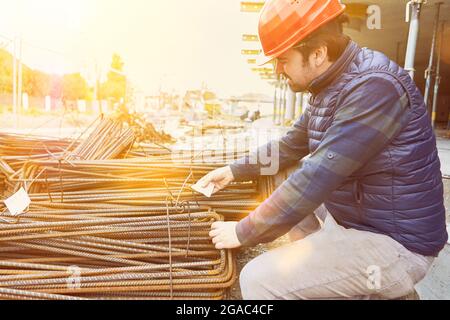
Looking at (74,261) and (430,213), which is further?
(74,261)

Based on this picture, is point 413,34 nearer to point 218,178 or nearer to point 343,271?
point 218,178

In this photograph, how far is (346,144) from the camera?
67.2 inches

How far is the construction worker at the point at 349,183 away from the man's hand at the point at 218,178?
68 centimetres

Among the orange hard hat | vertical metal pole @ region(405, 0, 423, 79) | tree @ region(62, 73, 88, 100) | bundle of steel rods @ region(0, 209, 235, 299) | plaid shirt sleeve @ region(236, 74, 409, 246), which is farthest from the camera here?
tree @ region(62, 73, 88, 100)

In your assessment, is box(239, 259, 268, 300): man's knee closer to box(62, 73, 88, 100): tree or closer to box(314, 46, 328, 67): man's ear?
box(314, 46, 328, 67): man's ear

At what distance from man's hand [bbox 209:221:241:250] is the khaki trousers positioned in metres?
0.18

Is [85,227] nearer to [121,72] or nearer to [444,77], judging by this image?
[444,77]

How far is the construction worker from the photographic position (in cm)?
172

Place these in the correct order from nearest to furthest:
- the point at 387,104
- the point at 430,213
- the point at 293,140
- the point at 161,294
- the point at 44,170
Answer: the point at 387,104, the point at 430,213, the point at 161,294, the point at 293,140, the point at 44,170

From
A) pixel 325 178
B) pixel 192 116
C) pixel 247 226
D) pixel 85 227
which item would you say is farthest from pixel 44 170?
pixel 192 116

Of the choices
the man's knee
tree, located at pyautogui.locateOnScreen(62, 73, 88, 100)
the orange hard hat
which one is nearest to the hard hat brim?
the orange hard hat

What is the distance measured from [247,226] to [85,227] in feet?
4.17

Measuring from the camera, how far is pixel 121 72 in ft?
250

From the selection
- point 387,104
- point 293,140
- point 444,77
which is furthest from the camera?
point 444,77
